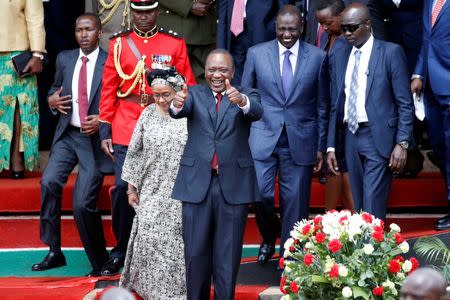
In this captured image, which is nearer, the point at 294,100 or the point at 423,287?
the point at 423,287

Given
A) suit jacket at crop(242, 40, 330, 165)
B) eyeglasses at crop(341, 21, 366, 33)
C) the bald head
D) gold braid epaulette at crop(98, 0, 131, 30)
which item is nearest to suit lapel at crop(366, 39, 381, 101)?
eyeglasses at crop(341, 21, 366, 33)

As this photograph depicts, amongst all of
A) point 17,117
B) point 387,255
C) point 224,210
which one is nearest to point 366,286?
point 387,255

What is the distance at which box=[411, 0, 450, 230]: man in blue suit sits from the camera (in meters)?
9.61

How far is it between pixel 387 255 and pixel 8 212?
3.83 meters

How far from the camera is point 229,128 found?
8492 millimetres

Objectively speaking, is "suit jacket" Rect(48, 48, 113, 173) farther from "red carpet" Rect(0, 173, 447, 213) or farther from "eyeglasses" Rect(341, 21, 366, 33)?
"eyeglasses" Rect(341, 21, 366, 33)

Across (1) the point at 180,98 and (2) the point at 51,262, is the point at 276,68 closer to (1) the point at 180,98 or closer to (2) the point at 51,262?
(1) the point at 180,98

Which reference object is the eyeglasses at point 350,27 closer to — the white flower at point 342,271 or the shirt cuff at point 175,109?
the shirt cuff at point 175,109

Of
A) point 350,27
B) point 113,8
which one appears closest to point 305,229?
point 350,27

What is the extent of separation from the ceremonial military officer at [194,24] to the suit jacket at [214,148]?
2492 millimetres

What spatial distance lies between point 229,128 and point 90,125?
6.00 ft

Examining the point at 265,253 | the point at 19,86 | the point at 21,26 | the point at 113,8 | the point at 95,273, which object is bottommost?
the point at 95,273

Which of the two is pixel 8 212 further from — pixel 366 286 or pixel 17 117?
pixel 366 286

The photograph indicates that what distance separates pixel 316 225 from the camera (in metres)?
8.19
